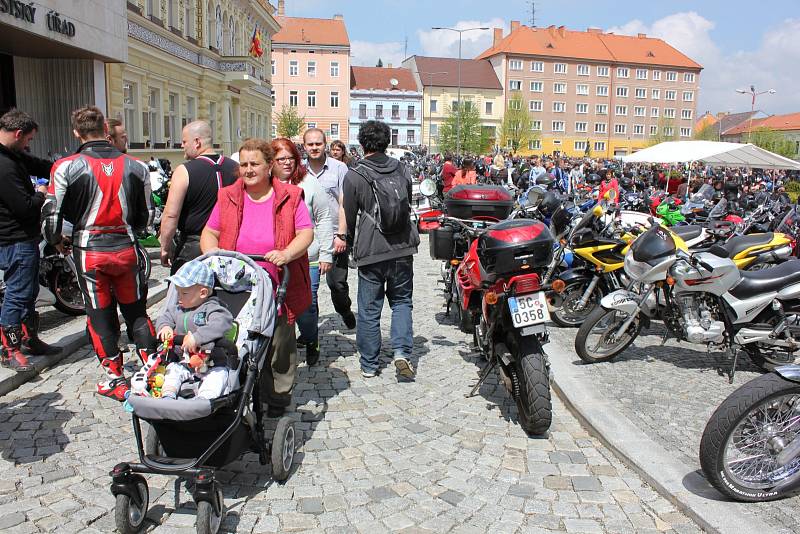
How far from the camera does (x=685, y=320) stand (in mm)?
5469

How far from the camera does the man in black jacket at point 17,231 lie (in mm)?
4961

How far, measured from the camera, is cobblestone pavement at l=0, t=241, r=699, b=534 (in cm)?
325

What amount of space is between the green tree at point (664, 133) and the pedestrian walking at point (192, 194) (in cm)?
9432

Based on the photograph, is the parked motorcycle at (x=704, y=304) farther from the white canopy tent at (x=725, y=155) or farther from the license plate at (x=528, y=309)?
the white canopy tent at (x=725, y=155)

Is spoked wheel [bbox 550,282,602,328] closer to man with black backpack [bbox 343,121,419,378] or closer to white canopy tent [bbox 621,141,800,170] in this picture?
man with black backpack [bbox 343,121,419,378]

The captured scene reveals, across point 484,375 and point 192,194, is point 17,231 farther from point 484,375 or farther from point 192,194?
point 484,375

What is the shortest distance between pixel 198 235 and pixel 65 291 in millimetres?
2906

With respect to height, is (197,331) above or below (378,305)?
above

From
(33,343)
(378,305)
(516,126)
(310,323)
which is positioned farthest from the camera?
(516,126)

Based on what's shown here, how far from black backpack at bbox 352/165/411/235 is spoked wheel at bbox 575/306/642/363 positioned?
6.06 ft

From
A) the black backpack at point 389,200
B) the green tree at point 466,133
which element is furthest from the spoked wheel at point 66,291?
the green tree at point 466,133

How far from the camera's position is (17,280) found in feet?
16.8

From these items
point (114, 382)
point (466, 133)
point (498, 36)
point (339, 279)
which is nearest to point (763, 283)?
point (339, 279)

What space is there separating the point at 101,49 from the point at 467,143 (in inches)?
2480
